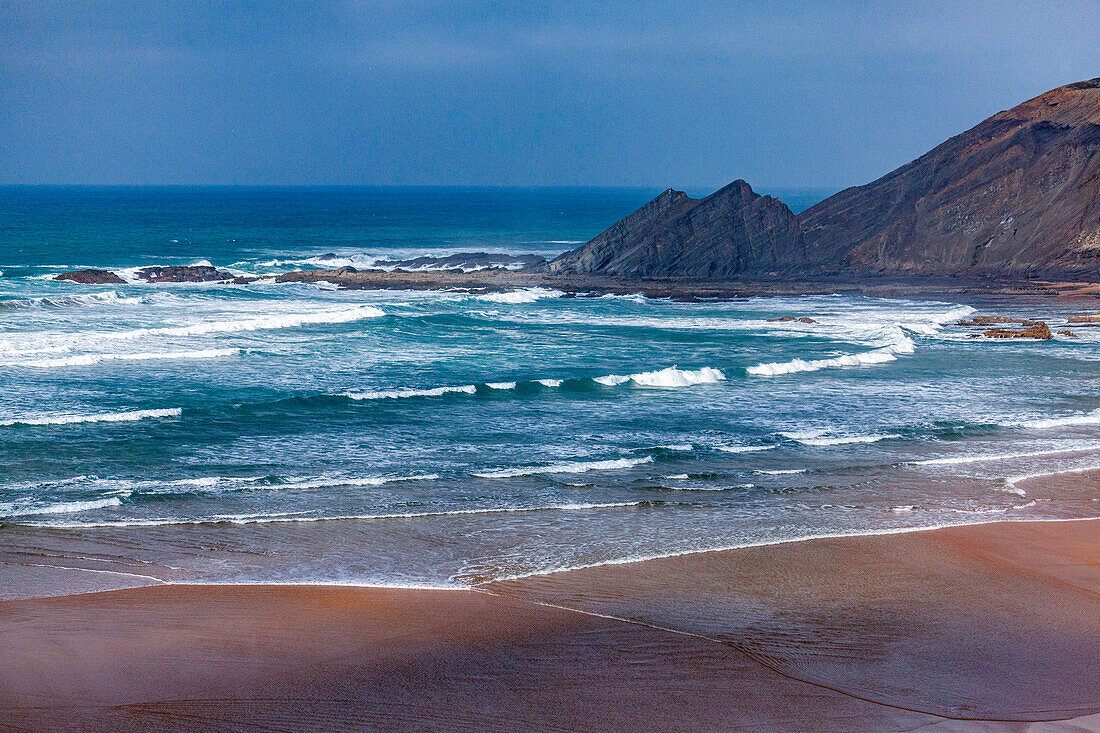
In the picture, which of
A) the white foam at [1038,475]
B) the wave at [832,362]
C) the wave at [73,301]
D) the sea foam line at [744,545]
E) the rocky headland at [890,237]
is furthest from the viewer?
the rocky headland at [890,237]

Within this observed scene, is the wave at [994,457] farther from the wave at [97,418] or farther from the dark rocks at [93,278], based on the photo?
the dark rocks at [93,278]

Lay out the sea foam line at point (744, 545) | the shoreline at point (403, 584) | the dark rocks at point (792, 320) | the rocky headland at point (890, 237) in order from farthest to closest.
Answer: the rocky headland at point (890, 237), the dark rocks at point (792, 320), the sea foam line at point (744, 545), the shoreline at point (403, 584)

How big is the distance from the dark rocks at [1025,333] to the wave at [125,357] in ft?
72.7

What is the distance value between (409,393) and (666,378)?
6.09 meters

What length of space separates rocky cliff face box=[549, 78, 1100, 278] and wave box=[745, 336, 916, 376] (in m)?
19.9

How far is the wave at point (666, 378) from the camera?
22.5m

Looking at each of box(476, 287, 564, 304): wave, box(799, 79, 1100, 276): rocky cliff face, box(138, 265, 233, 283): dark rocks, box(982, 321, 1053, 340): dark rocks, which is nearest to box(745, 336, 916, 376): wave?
box(982, 321, 1053, 340): dark rocks

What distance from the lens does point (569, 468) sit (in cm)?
1486

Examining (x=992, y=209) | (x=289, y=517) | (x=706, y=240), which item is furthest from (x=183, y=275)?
(x=992, y=209)

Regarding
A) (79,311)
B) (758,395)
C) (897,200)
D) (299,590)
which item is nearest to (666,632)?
(299,590)

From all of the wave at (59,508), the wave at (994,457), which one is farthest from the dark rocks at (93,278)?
the wave at (994,457)

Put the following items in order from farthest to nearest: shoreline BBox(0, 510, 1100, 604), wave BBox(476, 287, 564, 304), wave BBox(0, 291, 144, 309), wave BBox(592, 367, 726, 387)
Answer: wave BBox(476, 287, 564, 304)
wave BBox(0, 291, 144, 309)
wave BBox(592, 367, 726, 387)
shoreline BBox(0, 510, 1100, 604)

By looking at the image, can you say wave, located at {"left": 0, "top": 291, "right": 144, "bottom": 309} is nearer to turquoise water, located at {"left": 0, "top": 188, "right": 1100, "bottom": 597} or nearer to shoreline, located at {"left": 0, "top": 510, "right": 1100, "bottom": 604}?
turquoise water, located at {"left": 0, "top": 188, "right": 1100, "bottom": 597}

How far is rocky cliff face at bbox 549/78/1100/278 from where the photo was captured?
44906mm
